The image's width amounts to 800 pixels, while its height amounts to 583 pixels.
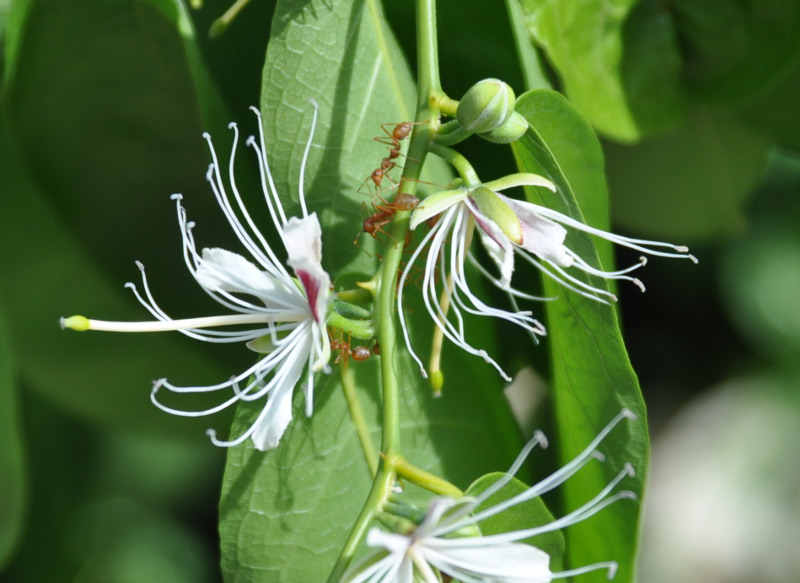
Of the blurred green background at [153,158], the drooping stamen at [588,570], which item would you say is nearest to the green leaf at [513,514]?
the drooping stamen at [588,570]

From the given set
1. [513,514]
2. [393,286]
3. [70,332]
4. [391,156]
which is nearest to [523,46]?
[391,156]

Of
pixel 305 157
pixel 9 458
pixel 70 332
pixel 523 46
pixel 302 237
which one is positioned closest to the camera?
pixel 302 237

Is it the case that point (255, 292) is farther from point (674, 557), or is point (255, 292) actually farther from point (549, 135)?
point (674, 557)

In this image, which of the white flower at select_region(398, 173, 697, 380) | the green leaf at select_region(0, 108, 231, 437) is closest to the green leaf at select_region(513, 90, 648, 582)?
the white flower at select_region(398, 173, 697, 380)

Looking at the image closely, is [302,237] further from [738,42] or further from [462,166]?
[738,42]

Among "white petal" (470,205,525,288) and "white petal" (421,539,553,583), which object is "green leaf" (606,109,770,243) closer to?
"white petal" (470,205,525,288)

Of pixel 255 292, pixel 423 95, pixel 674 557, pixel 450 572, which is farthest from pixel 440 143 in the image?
pixel 674 557
